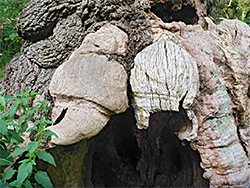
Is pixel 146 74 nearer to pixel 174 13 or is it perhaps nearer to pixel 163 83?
pixel 163 83

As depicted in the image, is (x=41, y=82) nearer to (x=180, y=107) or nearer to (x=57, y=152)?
(x=57, y=152)

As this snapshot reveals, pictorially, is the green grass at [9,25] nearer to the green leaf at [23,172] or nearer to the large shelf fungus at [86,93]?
the large shelf fungus at [86,93]

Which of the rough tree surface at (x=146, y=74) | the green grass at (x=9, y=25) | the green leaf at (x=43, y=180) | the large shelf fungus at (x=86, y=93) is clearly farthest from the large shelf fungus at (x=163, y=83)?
the green grass at (x=9, y=25)

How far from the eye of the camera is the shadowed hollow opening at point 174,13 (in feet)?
7.79

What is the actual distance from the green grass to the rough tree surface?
1.57 m

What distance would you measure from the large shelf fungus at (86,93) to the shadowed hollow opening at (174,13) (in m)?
0.88

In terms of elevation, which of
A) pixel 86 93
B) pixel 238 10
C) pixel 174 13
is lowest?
pixel 238 10

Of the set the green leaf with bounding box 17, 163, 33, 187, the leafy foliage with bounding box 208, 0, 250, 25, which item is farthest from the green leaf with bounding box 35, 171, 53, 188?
the leafy foliage with bounding box 208, 0, 250, 25

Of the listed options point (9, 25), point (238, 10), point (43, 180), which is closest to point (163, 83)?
point (43, 180)

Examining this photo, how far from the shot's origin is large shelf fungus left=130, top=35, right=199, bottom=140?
1.76 metres

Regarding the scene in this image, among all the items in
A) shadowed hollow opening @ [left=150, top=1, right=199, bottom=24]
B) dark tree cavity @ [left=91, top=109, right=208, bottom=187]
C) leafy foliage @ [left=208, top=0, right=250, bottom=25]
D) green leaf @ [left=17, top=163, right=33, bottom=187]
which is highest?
shadowed hollow opening @ [left=150, top=1, right=199, bottom=24]

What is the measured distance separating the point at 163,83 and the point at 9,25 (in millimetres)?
2875

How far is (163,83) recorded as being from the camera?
1.77 metres

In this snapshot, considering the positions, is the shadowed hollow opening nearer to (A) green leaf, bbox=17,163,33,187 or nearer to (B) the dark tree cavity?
(B) the dark tree cavity
